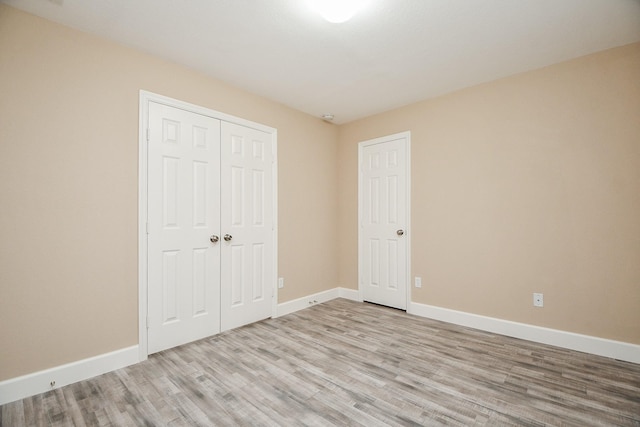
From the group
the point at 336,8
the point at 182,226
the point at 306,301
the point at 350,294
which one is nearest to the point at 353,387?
the point at 306,301

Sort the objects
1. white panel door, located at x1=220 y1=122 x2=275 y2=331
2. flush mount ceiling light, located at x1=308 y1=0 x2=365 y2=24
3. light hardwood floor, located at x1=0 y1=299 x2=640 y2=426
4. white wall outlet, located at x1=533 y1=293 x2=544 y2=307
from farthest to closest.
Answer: white panel door, located at x1=220 y1=122 x2=275 y2=331 < white wall outlet, located at x1=533 y1=293 x2=544 y2=307 < flush mount ceiling light, located at x1=308 y1=0 x2=365 y2=24 < light hardwood floor, located at x1=0 y1=299 x2=640 y2=426

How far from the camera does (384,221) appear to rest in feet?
13.0

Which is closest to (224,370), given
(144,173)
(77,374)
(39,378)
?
(77,374)

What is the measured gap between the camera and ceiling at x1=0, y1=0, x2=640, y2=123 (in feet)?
6.45

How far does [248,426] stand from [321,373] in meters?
0.71

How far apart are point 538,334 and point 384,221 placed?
2016 mm

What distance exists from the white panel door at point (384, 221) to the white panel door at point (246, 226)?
4.66ft

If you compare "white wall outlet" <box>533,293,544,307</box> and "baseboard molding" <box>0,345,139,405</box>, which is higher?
"white wall outlet" <box>533,293,544,307</box>

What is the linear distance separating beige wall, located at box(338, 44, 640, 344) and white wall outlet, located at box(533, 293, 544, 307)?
40 millimetres

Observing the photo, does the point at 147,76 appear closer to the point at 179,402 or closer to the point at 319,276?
the point at 179,402

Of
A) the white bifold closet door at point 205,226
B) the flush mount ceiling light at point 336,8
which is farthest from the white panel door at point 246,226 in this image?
the flush mount ceiling light at point 336,8

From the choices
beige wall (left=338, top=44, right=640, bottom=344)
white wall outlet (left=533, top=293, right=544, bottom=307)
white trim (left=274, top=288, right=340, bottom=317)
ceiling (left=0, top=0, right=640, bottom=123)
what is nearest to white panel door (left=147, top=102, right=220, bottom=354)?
ceiling (left=0, top=0, right=640, bottom=123)

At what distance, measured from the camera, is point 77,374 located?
6.93 ft

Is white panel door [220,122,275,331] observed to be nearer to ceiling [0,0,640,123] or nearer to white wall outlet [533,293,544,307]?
ceiling [0,0,640,123]
